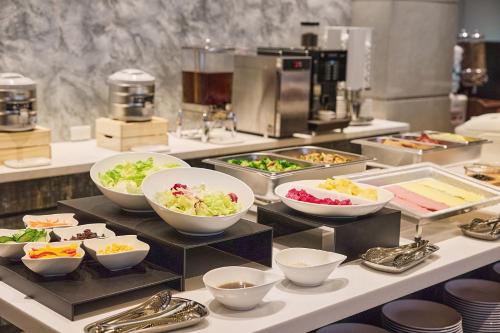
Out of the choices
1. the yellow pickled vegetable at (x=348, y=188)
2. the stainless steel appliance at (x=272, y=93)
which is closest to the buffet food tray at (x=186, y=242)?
the yellow pickled vegetable at (x=348, y=188)

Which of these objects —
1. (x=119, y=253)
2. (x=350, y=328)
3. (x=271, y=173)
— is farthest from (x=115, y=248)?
(x=350, y=328)

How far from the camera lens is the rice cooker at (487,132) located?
4098mm

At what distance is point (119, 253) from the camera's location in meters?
2.14

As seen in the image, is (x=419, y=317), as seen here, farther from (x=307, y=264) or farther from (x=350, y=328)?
(x=307, y=264)

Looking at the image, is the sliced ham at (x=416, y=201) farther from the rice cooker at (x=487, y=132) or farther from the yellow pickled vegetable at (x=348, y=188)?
the rice cooker at (x=487, y=132)

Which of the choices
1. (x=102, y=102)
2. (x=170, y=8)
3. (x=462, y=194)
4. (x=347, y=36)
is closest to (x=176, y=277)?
(x=462, y=194)

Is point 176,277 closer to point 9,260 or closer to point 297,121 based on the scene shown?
point 9,260

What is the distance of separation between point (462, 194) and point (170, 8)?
2709mm

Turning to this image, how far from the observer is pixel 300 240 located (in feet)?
8.54

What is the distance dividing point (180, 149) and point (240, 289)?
243cm

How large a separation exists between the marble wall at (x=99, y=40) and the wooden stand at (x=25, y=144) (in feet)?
2.10

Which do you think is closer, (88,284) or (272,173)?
(88,284)

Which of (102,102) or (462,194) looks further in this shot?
(102,102)

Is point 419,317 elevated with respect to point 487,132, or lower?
lower
